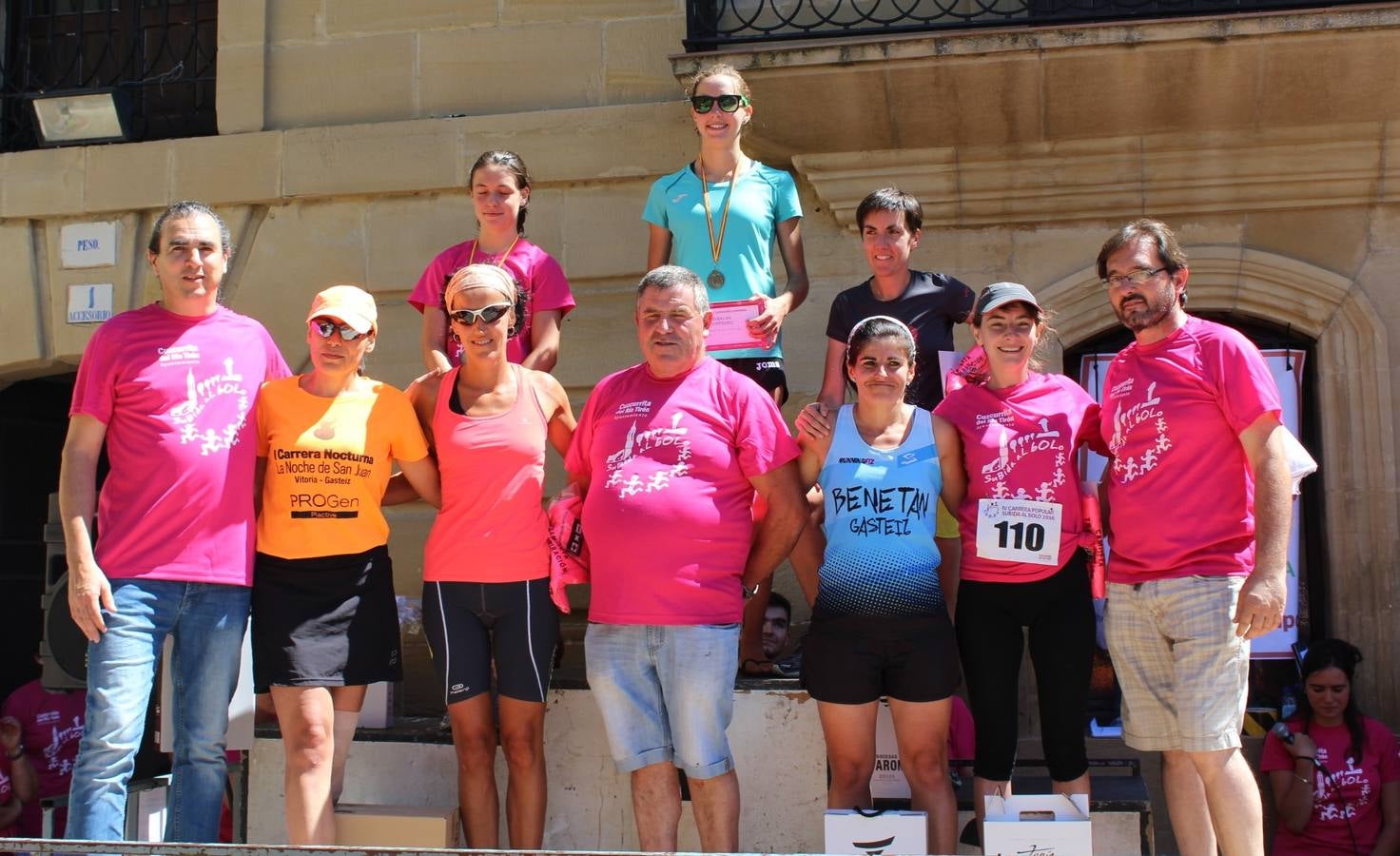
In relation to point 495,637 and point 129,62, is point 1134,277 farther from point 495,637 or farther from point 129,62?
point 129,62

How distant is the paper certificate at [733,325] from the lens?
15.2 feet

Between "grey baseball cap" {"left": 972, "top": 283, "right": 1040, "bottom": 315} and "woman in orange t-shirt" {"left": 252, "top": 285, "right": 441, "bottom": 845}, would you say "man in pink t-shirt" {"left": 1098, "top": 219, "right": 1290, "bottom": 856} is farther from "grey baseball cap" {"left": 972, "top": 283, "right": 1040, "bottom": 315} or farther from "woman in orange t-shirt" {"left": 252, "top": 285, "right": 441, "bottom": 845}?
"woman in orange t-shirt" {"left": 252, "top": 285, "right": 441, "bottom": 845}

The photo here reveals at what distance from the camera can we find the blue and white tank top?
3.92 metres

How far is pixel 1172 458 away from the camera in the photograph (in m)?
3.81

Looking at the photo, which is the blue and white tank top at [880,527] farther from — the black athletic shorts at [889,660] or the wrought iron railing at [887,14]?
the wrought iron railing at [887,14]

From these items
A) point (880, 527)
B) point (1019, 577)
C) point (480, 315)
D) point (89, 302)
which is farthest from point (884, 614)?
point (89, 302)

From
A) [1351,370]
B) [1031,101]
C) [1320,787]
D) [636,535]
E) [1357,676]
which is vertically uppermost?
[1031,101]

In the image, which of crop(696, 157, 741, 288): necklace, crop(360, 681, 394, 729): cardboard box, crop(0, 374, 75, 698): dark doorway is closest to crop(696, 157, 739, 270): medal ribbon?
crop(696, 157, 741, 288): necklace

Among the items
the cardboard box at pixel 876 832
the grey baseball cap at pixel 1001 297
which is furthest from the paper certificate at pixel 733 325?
the cardboard box at pixel 876 832

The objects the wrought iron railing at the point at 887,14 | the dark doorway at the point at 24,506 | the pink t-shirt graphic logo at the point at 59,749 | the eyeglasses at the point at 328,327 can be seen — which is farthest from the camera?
the dark doorway at the point at 24,506

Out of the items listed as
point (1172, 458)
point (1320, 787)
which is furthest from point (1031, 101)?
point (1320, 787)

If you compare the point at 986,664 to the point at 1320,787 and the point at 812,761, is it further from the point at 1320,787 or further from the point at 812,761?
the point at 1320,787

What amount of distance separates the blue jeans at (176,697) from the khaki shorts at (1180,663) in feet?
8.05

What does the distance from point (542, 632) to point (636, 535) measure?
0.42m
